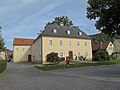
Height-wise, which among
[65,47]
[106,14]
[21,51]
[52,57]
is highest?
[106,14]

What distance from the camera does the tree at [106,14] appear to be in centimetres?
2373

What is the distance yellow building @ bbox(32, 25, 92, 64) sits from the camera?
5531cm

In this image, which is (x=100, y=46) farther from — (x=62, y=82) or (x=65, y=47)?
(x=62, y=82)

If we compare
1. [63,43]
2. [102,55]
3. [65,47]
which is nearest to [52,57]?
[63,43]

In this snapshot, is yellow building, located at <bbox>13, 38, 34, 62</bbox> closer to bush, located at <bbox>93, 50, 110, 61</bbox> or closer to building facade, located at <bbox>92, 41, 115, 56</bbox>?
building facade, located at <bbox>92, 41, 115, 56</bbox>

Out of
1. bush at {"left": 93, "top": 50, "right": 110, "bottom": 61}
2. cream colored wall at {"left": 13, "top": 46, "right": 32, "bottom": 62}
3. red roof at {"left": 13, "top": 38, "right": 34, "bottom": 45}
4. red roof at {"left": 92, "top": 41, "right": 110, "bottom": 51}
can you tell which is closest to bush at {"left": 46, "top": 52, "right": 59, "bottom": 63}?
bush at {"left": 93, "top": 50, "right": 110, "bottom": 61}

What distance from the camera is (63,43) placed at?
5856 centimetres

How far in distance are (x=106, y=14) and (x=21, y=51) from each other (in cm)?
6348

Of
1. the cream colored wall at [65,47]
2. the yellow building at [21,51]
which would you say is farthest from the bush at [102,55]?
the yellow building at [21,51]

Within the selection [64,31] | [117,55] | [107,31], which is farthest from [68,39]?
[107,31]

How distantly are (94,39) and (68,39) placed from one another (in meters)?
36.8

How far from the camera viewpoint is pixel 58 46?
57.6 meters

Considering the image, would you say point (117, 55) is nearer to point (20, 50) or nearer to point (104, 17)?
point (20, 50)

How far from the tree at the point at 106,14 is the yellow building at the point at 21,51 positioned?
59959mm
